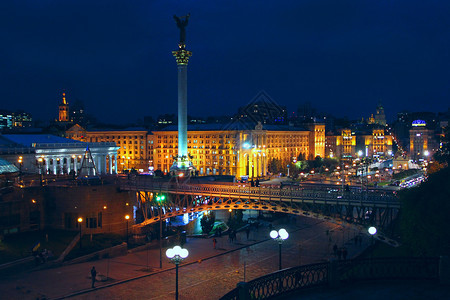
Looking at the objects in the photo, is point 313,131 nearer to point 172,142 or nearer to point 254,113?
point 254,113

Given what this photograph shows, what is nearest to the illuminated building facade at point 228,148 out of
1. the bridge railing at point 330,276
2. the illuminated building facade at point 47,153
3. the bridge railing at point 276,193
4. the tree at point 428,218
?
the illuminated building facade at point 47,153

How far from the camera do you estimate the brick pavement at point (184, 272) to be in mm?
30391

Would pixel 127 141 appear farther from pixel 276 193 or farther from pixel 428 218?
pixel 428 218

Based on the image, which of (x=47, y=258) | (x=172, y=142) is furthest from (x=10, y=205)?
(x=172, y=142)

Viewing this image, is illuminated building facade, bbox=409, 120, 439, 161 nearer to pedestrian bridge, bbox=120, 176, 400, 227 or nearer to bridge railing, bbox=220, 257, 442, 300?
pedestrian bridge, bbox=120, 176, 400, 227

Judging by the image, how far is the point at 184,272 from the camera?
1399 inches

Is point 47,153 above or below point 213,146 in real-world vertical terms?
below

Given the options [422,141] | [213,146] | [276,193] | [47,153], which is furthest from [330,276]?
[422,141]

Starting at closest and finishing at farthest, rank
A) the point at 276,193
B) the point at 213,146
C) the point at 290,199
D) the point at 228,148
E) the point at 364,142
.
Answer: the point at 290,199
the point at 276,193
the point at 228,148
the point at 213,146
the point at 364,142

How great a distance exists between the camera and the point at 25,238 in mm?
41219

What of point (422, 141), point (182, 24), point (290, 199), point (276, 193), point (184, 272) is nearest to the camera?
point (184, 272)

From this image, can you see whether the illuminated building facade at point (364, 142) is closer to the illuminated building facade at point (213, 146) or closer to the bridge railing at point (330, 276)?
the illuminated building facade at point (213, 146)

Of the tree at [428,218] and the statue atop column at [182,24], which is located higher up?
the statue atop column at [182,24]

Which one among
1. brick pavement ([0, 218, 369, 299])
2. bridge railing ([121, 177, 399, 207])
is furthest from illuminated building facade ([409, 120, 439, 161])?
bridge railing ([121, 177, 399, 207])
